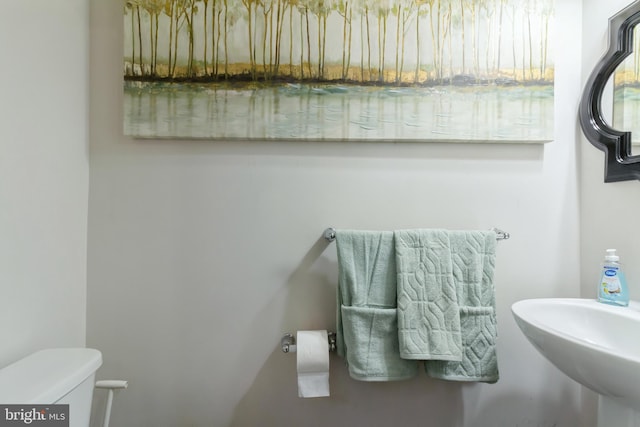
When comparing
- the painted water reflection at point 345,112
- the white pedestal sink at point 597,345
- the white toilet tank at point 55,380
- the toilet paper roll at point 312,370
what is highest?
the painted water reflection at point 345,112

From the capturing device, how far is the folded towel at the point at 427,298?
905 mm

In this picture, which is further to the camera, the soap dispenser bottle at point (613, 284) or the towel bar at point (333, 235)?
the towel bar at point (333, 235)

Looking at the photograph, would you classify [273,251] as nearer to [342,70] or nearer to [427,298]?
[427,298]

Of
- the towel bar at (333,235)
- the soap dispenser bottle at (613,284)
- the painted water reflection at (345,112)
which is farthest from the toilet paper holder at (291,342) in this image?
the soap dispenser bottle at (613,284)

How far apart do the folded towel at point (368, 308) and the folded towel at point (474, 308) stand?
0.51 feet

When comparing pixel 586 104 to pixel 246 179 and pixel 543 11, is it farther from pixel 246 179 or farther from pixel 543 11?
pixel 246 179

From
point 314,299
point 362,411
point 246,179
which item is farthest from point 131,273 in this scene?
point 362,411

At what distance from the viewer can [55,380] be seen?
65cm

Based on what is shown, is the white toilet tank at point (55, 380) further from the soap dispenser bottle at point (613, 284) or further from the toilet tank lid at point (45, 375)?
the soap dispenser bottle at point (613, 284)

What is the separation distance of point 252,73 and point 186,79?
9.4 inches

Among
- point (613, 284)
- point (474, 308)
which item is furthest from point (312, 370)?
point (613, 284)

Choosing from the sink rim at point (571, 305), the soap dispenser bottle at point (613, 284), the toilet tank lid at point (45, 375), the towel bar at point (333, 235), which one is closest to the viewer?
the toilet tank lid at point (45, 375)

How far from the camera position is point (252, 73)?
1030 millimetres

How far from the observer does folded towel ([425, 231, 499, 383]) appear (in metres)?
0.94
